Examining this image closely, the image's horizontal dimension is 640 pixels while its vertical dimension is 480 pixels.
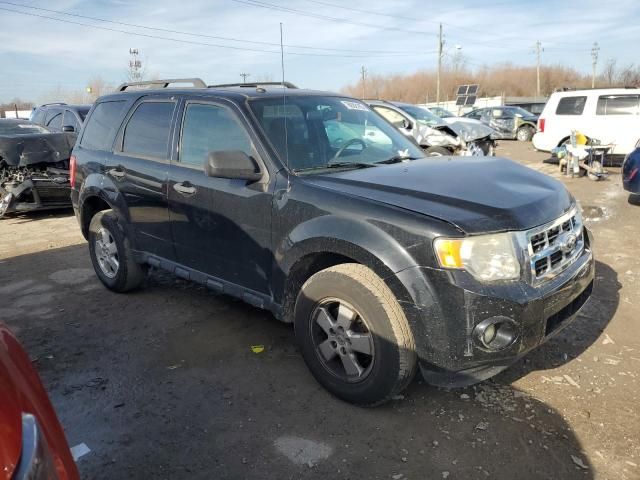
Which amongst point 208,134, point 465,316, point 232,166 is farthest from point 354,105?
point 465,316

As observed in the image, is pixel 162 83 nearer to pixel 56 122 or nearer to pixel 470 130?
pixel 56 122

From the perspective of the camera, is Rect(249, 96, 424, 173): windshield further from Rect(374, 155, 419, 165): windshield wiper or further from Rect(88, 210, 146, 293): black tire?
Rect(88, 210, 146, 293): black tire

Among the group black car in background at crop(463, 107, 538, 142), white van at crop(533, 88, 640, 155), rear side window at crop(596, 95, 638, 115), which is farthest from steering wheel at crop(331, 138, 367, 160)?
black car in background at crop(463, 107, 538, 142)

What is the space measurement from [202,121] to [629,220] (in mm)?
6439

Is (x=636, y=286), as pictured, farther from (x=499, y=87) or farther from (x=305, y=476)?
(x=499, y=87)

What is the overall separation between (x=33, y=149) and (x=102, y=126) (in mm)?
4883

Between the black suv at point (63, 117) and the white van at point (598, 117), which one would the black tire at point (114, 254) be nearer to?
the black suv at point (63, 117)

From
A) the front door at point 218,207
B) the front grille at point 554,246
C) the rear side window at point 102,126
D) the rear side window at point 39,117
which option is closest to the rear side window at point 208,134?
the front door at point 218,207

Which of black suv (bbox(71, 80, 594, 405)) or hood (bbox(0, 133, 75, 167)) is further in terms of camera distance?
hood (bbox(0, 133, 75, 167))

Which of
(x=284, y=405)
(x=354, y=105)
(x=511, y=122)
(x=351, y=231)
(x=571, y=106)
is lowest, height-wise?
(x=284, y=405)

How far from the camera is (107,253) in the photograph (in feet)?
16.4

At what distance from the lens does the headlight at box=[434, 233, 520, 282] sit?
2.53 m

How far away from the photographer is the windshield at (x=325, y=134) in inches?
136

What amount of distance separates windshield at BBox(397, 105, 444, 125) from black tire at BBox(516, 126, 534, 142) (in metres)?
11.9
